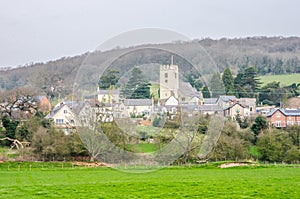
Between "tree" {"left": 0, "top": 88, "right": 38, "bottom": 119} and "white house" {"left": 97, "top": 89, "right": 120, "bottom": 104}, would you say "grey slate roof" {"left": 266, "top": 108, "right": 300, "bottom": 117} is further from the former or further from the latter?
"tree" {"left": 0, "top": 88, "right": 38, "bottom": 119}

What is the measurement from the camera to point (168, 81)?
60.7ft

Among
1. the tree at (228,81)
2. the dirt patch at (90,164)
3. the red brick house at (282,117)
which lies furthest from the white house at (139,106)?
the tree at (228,81)

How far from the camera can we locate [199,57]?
17.5 meters

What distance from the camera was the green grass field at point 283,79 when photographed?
62250mm

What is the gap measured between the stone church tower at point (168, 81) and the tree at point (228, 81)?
32.0 meters

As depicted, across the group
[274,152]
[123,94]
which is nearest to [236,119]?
[274,152]

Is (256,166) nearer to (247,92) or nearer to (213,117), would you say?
(213,117)

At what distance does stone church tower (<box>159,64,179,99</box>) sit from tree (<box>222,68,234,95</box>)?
32.0 m

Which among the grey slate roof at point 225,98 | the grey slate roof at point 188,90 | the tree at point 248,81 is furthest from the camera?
the tree at point 248,81

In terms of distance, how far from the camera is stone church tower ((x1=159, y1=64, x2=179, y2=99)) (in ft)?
58.2

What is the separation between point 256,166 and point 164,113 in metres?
6.39

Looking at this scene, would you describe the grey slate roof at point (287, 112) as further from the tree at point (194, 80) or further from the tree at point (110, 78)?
the tree at point (110, 78)

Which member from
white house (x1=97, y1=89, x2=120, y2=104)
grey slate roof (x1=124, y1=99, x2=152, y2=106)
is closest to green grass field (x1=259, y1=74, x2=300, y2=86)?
white house (x1=97, y1=89, x2=120, y2=104)

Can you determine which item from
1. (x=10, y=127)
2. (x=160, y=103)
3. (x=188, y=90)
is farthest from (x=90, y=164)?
(x=10, y=127)
